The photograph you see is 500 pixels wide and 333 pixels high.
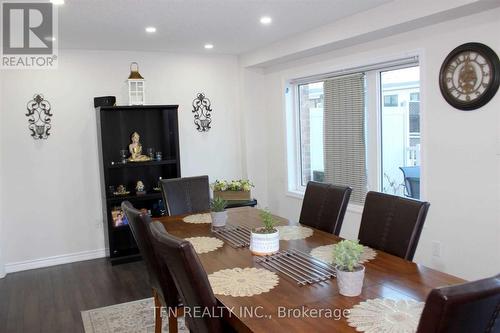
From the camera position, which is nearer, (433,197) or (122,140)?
(433,197)

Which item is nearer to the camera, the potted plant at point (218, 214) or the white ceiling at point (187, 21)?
the potted plant at point (218, 214)

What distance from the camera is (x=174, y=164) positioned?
491 centimetres

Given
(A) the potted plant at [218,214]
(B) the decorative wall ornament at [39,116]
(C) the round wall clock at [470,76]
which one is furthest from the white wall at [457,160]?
(B) the decorative wall ornament at [39,116]

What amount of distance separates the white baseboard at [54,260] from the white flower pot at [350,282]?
388 centimetres

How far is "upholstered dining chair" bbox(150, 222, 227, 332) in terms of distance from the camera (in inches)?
61.2

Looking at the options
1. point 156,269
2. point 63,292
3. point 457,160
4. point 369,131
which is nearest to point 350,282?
point 156,269

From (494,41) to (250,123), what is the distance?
3.09 m

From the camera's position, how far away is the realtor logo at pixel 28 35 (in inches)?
122

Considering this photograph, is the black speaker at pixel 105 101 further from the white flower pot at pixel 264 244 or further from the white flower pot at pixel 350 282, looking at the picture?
the white flower pot at pixel 350 282

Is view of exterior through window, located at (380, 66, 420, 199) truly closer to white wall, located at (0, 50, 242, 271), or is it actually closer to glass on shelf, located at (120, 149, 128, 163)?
white wall, located at (0, 50, 242, 271)

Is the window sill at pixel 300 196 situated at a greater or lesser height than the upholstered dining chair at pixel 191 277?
lesser

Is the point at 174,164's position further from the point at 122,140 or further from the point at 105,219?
the point at 105,219

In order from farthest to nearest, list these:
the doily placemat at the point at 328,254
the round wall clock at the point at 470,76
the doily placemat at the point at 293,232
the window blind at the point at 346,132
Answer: the window blind at the point at 346,132 < the round wall clock at the point at 470,76 < the doily placemat at the point at 293,232 < the doily placemat at the point at 328,254

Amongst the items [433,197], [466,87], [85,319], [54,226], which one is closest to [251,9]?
[466,87]
